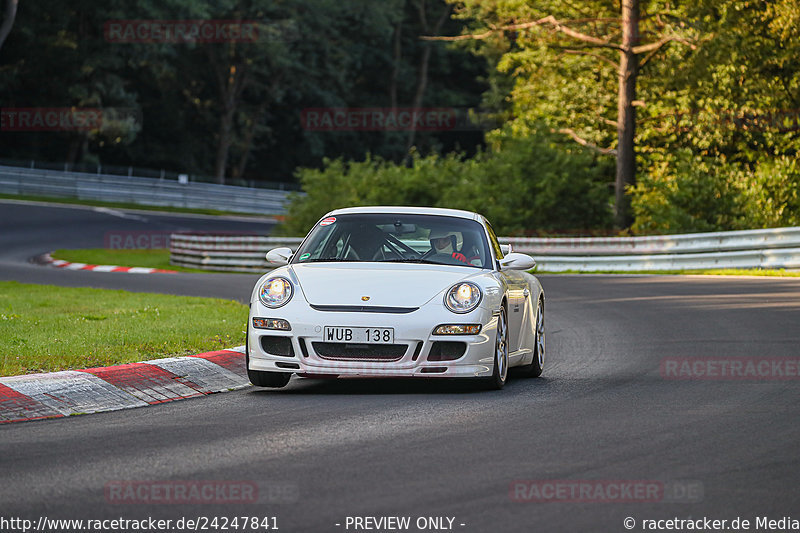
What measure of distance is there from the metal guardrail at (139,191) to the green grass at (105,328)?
121 ft

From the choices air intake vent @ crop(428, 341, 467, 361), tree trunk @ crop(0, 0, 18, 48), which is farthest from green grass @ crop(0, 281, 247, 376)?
tree trunk @ crop(0, 0, 18, 48)

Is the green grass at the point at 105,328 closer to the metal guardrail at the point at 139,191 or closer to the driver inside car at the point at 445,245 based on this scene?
the driver inside car at the point at 445,245

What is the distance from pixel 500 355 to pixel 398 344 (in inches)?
37.5

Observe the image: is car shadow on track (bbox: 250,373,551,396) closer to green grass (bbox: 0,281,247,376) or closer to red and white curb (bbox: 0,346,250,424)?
red and white curb (bbox: 0,346,250,424)

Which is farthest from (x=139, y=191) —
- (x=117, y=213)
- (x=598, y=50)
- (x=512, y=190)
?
(x=512, y=190)

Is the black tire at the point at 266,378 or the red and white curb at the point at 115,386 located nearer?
the red and white curb at the point at 115,386

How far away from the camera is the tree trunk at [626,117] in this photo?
109ft

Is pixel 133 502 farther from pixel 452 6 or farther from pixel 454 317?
pixel 452 6

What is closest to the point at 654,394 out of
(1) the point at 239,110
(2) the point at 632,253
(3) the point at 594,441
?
(3) the point at 594,441

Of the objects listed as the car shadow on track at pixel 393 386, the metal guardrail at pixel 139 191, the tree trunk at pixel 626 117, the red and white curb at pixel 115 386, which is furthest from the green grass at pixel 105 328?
the metal guardrail at pixel 139 191

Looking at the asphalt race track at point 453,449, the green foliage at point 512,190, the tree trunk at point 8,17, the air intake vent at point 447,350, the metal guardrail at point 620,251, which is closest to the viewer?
the asphalt race track at point 453,449

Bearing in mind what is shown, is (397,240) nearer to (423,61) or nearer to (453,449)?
(453,449)

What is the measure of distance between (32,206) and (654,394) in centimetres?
4277

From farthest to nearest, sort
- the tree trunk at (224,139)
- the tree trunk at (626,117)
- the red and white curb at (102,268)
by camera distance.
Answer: the tree trunk at (224,139), the tree trunk at (626,117), the red and white curb at (102,268)
